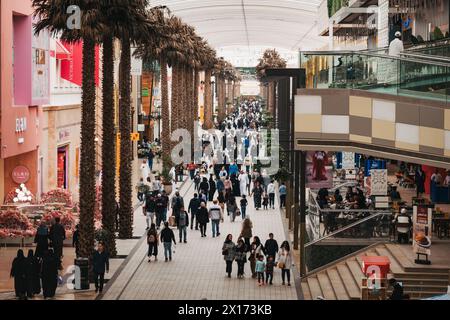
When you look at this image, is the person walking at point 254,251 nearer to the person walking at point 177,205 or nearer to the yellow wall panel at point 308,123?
the yellow wall panel at point 308,123

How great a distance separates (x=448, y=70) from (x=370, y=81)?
248cm

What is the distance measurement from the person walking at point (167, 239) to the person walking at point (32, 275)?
6010 mm

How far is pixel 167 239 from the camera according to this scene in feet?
91.3

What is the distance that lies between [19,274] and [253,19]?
7937cm

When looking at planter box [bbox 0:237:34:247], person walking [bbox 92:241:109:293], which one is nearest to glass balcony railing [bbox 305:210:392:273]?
person walking [bbox 92:241:109:293]

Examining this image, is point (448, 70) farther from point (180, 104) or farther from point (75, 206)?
point (180, 104)

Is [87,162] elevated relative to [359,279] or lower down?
elevated

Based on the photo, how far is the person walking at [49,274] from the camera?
21.8 metres

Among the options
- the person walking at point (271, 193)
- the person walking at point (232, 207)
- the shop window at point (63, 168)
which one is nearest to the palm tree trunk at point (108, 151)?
the person walking at point (232, 207)

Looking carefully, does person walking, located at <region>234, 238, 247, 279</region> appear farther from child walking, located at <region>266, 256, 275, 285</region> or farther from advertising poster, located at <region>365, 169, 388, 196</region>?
advertising poster, located at <region>365, 169, 388, 196</region>

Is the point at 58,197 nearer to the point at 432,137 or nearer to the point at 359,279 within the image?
the point at 359,279

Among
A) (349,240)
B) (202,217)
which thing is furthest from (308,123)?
(202,217)

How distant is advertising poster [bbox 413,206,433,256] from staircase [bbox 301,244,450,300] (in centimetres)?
43

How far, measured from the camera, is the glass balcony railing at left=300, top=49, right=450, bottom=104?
72.1 ft
